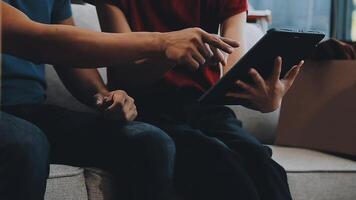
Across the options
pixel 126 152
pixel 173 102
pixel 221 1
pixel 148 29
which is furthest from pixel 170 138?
pixel 221 1

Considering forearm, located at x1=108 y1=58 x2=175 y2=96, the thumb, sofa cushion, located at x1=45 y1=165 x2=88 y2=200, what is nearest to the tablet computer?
forearm, located at x1=108 y1=58 x2=175 y2=96

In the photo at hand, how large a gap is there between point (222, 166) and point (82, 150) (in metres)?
0.28

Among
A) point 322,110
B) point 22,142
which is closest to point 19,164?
point 22,142

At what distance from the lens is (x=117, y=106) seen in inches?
40.8

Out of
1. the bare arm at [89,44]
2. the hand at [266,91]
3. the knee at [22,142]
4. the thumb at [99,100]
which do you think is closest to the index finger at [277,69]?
the hand at [266,91]

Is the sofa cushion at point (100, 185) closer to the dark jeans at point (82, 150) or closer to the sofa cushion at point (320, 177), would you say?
the dark jeans at point (82, 150)

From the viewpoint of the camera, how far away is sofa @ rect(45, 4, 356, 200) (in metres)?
1.02

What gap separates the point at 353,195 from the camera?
1.32 m

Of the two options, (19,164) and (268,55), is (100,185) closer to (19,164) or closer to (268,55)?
(19,164)

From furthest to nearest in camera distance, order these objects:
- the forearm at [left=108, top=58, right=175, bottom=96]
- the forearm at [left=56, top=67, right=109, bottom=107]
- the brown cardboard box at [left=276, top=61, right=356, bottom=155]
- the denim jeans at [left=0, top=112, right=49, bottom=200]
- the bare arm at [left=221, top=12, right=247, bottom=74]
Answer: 1. the brown cardboard box at [left=276, top=61, right=356, bottom=155]
2. the bare arm at [left=221, top=12, right=247, bottom=74]
3. the forearm at [left=56, top=67, right=109, bottom=107]
4. the forearm at [left=108, top=58, right=175, bottom=96]
5. the denim jeans at [left=0, top=112, right=49, bottom=200]

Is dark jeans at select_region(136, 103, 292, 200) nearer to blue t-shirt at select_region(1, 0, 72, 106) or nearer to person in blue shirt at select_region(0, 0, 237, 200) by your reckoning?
person in blue shirt at select_region(0, 0, 237, 200)

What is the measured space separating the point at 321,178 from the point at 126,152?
1.75ft

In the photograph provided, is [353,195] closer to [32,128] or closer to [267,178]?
[267,178]

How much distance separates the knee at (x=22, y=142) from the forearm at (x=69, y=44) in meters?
0.11
